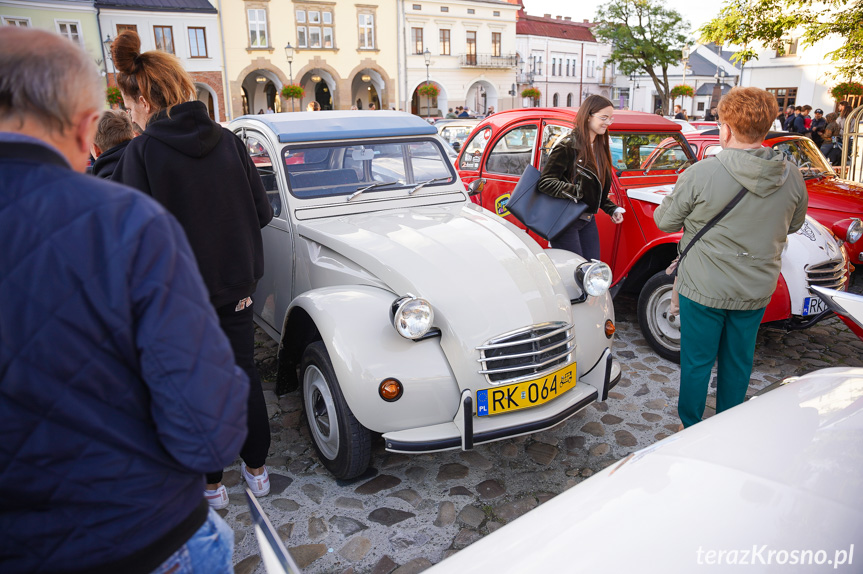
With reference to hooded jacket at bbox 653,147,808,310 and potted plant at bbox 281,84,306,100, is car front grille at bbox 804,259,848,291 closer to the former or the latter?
hooded jacket at bbox 653,147,808,310

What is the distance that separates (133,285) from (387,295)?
2.12 metres

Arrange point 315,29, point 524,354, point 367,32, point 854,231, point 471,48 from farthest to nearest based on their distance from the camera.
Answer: point 471,48 → point 367,32 → point 315,29 → point 854,231 → point 524,354

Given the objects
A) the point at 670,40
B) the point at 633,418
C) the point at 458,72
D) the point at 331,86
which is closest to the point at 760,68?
the point at 670,40

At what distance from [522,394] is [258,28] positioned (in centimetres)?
3897

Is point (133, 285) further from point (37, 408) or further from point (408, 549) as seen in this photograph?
point (408, 549)

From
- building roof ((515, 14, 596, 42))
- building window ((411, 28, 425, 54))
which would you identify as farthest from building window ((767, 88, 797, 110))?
building roof ((515, 14, 596, 42))

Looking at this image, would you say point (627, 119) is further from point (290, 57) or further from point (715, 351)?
point (290, 57)

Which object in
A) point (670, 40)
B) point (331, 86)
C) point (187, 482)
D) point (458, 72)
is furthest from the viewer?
point (458, 72)

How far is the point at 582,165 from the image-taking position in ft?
14.5

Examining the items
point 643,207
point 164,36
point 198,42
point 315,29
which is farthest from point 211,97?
point 643,207

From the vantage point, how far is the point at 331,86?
133 ft

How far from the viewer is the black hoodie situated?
2537 millimetres

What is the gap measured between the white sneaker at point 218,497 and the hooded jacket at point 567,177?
2981 mm

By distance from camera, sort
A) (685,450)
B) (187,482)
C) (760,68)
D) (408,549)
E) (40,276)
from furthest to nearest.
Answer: (760,68) → (408,549) → (685,450) → (187,482) → (40,276)
